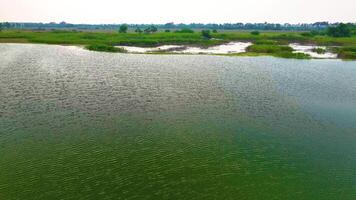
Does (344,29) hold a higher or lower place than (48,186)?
higher

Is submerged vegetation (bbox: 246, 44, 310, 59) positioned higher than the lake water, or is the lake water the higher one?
submerged vegetation (bbox: 246, 44, 310, 59)

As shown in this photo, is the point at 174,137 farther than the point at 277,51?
No

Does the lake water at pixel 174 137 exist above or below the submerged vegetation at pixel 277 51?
below

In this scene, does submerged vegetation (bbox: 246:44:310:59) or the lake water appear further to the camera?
submerged vegetation (bbox: 246:44:310:59)

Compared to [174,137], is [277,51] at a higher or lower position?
higher

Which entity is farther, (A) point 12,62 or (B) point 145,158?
(A) point 12,62

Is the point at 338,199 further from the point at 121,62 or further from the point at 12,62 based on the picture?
the point at 12,62

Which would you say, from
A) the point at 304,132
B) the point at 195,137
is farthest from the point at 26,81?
the point at 304,132

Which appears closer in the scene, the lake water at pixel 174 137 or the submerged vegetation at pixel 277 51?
the lake water at pixel 174 137
